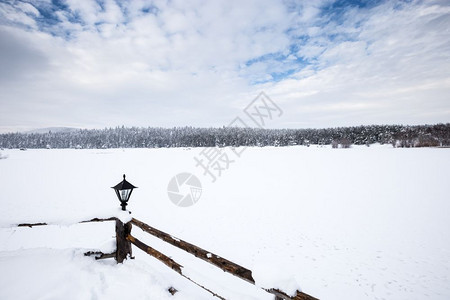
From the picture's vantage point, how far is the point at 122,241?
190 inches

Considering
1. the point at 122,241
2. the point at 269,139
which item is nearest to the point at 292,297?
the point at 122,241

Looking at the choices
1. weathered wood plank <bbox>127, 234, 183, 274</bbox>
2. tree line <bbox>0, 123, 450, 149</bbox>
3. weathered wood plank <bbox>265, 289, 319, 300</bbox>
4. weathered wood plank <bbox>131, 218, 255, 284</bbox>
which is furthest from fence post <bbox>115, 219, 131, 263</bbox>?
tree line <bbox>0, 123, 450, 149</bbox>

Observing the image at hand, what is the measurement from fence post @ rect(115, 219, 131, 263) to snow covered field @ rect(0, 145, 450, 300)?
0.23 metres

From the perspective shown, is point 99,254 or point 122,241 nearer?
point 122,241

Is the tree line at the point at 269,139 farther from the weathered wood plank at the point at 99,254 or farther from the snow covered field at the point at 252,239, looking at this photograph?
the weathered wood plank at the point at 99,254

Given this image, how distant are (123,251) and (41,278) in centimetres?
142

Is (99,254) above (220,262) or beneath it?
beneath

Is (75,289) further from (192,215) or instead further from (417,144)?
(417,144)

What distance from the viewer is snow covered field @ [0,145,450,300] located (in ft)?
13.8

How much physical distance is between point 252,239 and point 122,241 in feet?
20.1

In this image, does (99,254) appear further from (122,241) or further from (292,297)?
(292,297)

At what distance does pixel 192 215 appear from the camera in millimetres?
12391

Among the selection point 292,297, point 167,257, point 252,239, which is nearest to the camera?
point 292,297

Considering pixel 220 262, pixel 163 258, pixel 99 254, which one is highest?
pixel 220 262
